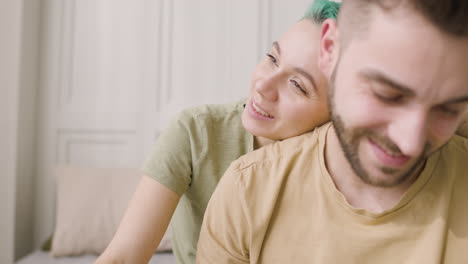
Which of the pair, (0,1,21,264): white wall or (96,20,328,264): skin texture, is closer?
(96,20,328,264): skin texture

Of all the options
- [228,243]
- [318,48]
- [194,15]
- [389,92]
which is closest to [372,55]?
[389,92]

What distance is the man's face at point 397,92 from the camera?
63 centimetres

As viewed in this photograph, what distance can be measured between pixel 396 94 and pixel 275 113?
1.41ft

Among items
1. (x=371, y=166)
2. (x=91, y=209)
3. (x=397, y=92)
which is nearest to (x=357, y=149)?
(x=371, y=166)

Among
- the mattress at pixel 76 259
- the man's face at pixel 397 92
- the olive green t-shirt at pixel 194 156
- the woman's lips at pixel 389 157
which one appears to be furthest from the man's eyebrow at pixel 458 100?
the mattress at pixel 76 259

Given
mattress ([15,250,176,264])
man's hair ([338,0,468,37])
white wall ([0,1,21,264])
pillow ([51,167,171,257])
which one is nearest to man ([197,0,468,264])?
man's hair ([338,0,468,37])

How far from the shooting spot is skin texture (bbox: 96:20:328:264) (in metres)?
1.02

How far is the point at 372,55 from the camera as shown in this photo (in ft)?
2.23

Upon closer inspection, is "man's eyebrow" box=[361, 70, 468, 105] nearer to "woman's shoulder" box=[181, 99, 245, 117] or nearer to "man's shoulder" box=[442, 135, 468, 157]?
"man's shoulder" box=[442, 135, 468, 157]

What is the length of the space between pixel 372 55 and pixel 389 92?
0.07m

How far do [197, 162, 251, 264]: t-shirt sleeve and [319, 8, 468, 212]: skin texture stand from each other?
0.26 metres

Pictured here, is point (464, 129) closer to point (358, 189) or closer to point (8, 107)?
point (358, 189)

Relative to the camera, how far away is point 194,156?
1.12 m

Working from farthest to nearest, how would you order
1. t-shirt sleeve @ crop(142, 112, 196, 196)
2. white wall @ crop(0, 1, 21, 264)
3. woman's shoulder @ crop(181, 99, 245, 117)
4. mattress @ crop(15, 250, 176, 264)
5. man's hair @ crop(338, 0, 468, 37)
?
white wall @ crop(0, 1, 21, 264), mattress @ crop(15, 250, 176, 264), woman's shoulder @ crop(181, 99, 245, 117), t-shirt sleeve @ crop(142, 112, 196, 196), man's hair @ crop(338, 0, 468, 37)
